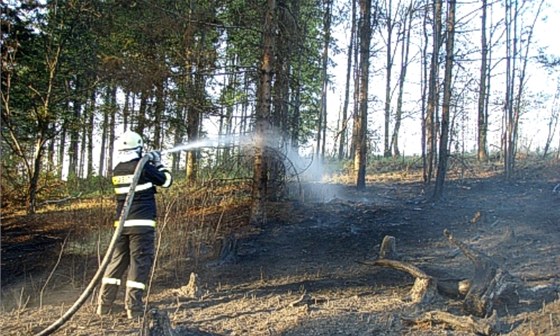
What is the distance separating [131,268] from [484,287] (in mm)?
3970

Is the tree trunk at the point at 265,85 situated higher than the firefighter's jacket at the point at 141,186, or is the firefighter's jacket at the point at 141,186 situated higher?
the tree trunk at the point at 265,85

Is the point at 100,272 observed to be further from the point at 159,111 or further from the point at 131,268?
the point at 159,111

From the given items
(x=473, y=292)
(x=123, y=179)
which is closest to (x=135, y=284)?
(x=123, y=179)

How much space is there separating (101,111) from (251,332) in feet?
46.3

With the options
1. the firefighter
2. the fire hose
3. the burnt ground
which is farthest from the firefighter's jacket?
the burnt ground

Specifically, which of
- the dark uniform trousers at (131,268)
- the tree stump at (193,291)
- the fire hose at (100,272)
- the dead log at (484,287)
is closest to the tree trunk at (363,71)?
the dead log at (484,287)

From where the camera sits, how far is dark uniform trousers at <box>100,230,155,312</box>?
221 inches

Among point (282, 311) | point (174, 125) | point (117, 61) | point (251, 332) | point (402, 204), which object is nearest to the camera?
point (251, 332)

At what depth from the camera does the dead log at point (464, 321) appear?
15.1 feet

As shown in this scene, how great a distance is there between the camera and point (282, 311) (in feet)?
18.4

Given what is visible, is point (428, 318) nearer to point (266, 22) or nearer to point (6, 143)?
point (266, 22)

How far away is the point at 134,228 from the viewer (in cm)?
579

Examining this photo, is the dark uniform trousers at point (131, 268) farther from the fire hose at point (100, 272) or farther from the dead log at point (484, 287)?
the dead log at point (484, 287)

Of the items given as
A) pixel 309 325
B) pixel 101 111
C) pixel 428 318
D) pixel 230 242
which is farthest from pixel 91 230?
pixel 101 111
